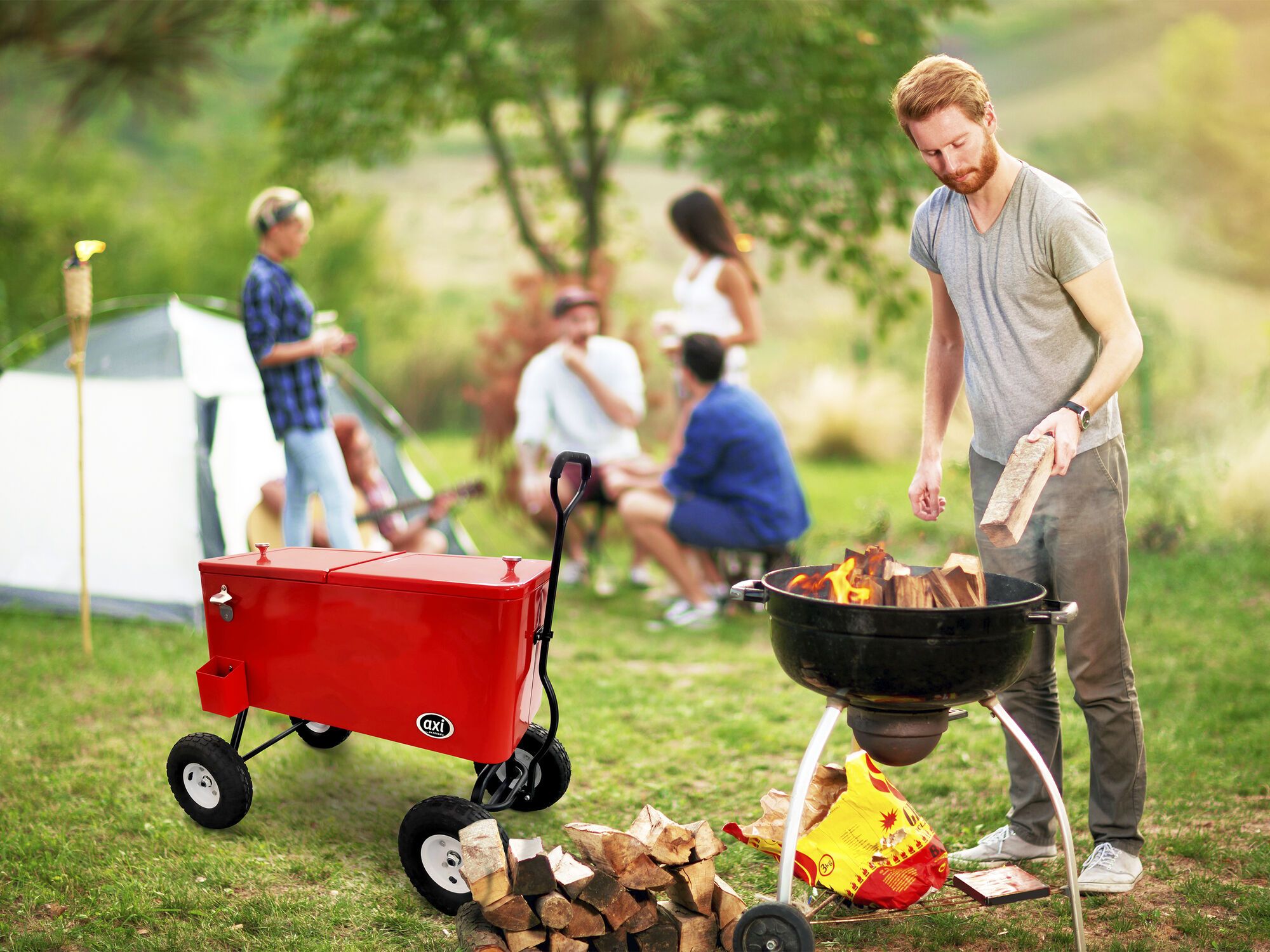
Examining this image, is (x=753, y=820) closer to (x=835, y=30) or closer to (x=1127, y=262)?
(x=835, y=30)

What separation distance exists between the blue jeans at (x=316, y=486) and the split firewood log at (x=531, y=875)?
218 centimetres

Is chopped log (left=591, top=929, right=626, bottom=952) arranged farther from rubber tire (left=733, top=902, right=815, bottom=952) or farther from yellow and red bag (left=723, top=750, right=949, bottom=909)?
yellow and red bag (left=723, top=750, right=949, bottom=909)

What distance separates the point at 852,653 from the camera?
80.8 inches

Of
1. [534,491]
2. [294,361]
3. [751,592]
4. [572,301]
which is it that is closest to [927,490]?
[751,592]

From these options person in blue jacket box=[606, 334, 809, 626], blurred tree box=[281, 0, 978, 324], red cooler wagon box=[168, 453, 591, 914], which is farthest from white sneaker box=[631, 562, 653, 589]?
red cooler wagon box=[168, 453, 591, 914]

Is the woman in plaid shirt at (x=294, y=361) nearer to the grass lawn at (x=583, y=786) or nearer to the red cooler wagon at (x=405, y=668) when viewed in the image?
the grass lawn at (x=583, y=786)

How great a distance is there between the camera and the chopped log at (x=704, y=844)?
231cm

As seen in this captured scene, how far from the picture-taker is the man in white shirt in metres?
5.35

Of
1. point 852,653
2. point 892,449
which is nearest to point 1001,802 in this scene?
point 852,653

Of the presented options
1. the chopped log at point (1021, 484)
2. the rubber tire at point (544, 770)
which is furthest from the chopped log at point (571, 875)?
the chopped log at point (1021, 484)

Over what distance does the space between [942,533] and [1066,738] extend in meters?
2.82

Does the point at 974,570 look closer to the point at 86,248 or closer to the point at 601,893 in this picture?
the point at 601,893

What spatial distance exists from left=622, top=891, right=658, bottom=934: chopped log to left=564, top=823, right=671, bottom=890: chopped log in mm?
41

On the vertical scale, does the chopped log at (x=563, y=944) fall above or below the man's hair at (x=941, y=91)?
below
